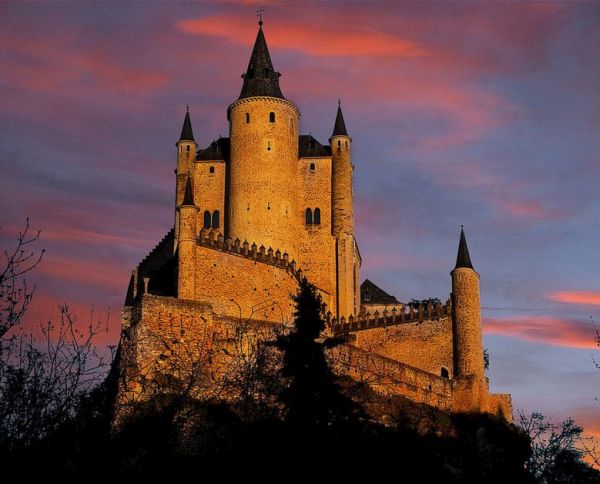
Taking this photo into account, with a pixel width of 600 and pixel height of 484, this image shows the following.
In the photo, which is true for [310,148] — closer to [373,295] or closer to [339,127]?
[339,127]

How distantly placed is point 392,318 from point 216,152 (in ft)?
58.4

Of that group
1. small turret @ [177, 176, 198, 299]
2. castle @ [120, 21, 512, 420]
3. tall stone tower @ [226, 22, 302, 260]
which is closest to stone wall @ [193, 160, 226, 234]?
castle @ [120, 21, 512, 420]

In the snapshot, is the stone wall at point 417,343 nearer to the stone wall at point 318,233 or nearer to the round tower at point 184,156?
the stone wall at point 318,233

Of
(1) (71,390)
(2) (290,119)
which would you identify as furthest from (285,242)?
(1) (71,390)

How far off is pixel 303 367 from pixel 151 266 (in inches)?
1094

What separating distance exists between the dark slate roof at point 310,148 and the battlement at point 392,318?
12.3 metres

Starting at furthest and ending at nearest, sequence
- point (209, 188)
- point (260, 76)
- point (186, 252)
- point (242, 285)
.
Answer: point (260, 76), point (209, 188), point (242, 285), point (186, 252)

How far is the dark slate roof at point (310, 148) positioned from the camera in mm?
64500

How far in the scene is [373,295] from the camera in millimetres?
74625

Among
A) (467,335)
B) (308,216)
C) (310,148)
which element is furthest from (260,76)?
(467,335)

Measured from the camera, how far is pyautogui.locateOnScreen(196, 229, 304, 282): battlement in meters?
50.8

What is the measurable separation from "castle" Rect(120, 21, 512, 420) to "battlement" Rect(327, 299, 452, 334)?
0.27ft

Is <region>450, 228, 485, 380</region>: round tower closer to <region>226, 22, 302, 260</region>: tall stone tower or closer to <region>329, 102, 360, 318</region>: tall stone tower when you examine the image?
<region>329, 102, 360, 318</region>: tall stone tower

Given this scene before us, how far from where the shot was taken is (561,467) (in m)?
30.7
